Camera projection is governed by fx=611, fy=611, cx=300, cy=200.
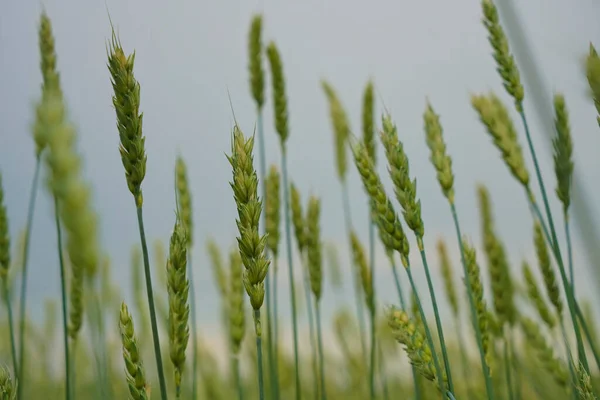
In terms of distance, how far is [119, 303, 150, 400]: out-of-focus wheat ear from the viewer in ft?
4.31

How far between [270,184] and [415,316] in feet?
3.01

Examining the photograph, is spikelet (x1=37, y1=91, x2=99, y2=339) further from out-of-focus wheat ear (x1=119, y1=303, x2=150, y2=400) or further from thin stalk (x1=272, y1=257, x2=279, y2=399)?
thin stalk (x1=272, y1=257, x2=279, y2=399)

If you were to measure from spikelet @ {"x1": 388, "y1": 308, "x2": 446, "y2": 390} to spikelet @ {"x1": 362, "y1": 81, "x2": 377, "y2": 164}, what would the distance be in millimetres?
1240

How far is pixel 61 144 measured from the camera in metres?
0.82

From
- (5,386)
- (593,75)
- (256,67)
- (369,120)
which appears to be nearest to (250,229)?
(5,386)

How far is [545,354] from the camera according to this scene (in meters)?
2.61

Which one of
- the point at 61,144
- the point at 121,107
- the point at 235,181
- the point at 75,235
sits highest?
the point at 121,107

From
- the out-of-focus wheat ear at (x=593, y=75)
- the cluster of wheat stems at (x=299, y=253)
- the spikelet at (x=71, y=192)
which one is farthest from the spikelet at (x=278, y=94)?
the spikelet at (x=71, y=192)

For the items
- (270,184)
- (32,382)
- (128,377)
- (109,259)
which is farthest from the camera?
(32,382)

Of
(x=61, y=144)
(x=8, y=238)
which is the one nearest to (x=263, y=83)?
(x=8, y=238)

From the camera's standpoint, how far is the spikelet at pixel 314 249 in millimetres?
2666

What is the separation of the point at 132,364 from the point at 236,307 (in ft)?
3.66

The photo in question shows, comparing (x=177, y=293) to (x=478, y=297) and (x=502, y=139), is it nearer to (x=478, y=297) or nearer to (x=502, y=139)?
(x=478, y=297)

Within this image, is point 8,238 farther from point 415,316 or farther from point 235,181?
point 415,316
